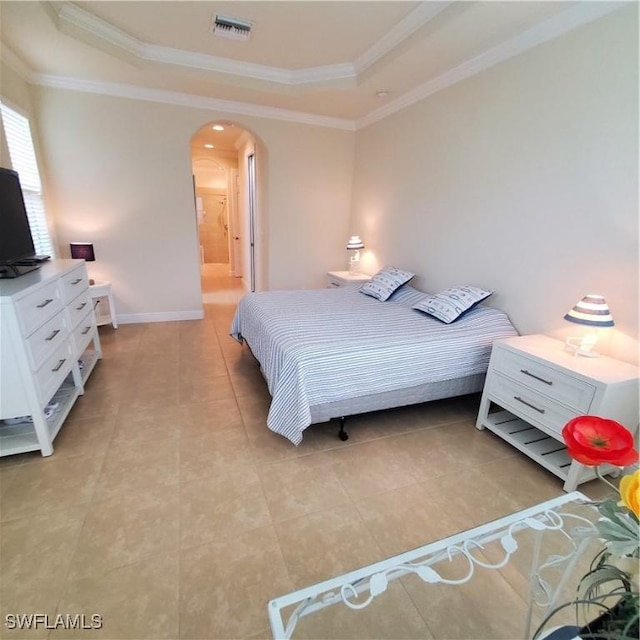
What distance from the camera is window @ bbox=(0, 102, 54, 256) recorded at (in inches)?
→ 111

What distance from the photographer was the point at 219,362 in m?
3.13

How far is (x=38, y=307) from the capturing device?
1.84 m

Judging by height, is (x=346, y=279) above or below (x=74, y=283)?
below

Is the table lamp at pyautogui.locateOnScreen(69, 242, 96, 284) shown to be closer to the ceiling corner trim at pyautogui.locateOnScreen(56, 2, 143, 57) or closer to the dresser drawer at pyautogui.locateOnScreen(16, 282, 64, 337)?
the dresser drawer at pyautogui.locateOnScreen(16, 282, 64, 337)

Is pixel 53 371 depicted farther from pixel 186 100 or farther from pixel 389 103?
pixel 389 103

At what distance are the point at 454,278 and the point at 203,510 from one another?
102 inches

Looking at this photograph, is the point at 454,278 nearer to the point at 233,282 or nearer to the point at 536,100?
the point at 536,100

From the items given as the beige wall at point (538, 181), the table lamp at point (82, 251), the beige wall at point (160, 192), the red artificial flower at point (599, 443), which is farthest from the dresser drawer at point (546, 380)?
the table lamp at point (82, 251)

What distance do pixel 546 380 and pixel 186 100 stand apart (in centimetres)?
427

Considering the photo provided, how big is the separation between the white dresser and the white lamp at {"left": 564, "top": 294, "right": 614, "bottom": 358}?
2855mm

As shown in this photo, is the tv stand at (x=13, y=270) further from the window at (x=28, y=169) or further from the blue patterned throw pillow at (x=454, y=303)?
the blue patterned throw pillow at (x=454, y=303)

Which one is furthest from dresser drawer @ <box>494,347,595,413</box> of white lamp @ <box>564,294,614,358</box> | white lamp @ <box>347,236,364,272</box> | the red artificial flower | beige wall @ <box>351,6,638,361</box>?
white lamp @ <box>347,236,364,272</box>

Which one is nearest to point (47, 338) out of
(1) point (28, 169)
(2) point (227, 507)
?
(2) point (227, 507)

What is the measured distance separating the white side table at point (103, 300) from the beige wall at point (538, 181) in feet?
11.0
